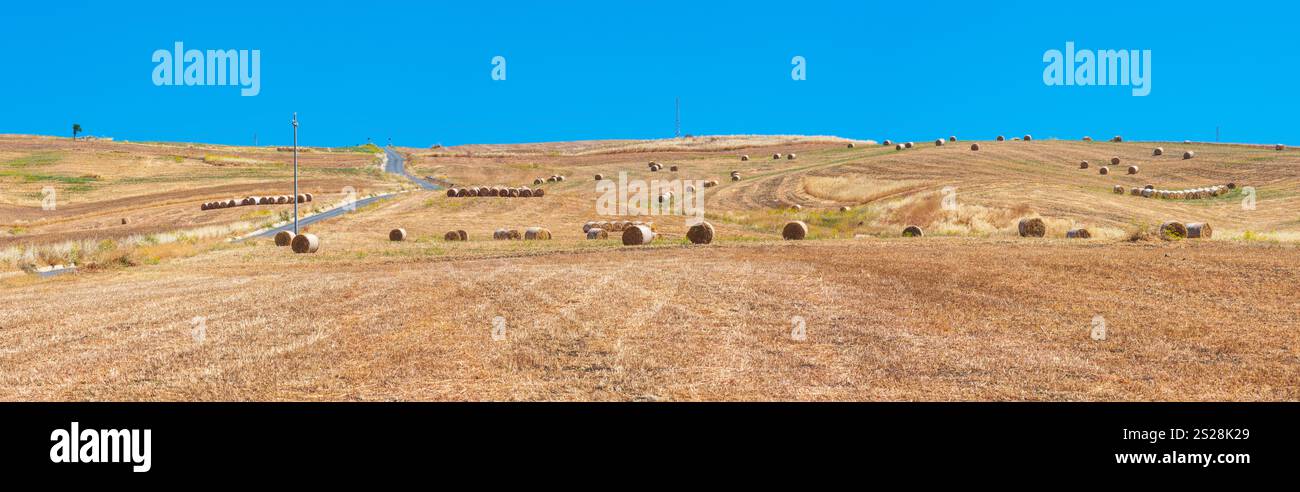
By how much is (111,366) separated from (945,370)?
11.7 meters

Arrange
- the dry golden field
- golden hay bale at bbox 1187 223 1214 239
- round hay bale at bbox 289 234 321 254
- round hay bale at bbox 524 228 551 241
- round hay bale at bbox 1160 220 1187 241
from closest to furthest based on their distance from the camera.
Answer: the dry golden field
round hay bale at bbox 1160 220 1187 241
golden hay bale at bbox 1187 223 1214 239
round hay bale at bbox 289 234 321 254
round hay bale at bbox 524 228 551 241

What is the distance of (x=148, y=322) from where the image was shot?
56.0ft

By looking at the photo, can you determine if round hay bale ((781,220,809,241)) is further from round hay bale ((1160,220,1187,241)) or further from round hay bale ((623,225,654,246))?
round hay bale ((1160,220,1187,241))

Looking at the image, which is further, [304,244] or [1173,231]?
[304,244]

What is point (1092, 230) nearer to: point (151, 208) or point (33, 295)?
point (33, 295)

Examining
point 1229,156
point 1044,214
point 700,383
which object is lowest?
point 700,383

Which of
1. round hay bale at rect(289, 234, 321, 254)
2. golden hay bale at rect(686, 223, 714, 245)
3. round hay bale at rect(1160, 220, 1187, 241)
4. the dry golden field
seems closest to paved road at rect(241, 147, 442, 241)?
the dry golden field

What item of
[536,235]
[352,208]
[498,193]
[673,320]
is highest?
[498,193]

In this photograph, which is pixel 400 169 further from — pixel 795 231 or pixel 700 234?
pixel 700 234

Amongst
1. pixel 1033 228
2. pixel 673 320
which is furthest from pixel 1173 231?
pixel 673 320

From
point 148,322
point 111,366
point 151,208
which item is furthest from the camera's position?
point 151,208

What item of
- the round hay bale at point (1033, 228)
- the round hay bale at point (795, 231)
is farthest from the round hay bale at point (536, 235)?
the round hay bale at point (1033, 228)

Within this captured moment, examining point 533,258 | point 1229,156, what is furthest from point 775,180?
point 533,258

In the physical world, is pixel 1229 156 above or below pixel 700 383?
above
